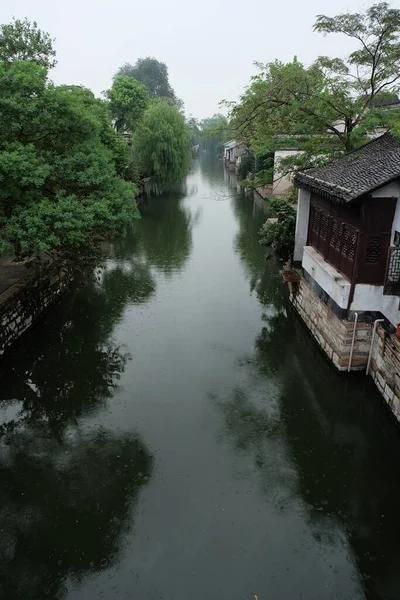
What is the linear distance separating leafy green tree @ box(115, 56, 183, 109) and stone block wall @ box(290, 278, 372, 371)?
70.6 meters

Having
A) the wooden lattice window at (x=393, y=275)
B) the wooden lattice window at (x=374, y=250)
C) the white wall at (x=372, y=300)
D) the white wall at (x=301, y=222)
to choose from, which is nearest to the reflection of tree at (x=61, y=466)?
the white wall at (x=372, y=300)

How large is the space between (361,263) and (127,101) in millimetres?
35438

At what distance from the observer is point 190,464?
8.06m

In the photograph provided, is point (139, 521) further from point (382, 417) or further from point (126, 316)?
point (126, 316)

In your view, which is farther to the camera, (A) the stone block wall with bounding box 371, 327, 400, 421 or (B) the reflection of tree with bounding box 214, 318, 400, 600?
(A) the stone block wall with bounding box 371, 327, 400, 421

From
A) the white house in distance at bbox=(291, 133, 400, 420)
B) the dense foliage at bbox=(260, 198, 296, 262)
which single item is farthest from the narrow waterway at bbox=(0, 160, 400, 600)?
the dense foliage at bbox=(260, 198, 296, 262)

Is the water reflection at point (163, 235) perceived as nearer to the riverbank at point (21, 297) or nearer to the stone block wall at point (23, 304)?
the riverbank at point (21, 297)

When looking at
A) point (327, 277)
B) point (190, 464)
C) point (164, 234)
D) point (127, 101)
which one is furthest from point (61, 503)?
point (127, 101)

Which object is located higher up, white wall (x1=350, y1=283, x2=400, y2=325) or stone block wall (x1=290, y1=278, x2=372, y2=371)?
white wall (x1=350, y1=283, x2=400, y2=325)

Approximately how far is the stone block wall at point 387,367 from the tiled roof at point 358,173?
10.3 feet

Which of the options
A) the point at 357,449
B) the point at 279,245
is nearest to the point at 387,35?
the point at 279,245

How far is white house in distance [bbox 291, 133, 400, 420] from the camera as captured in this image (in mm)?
8969

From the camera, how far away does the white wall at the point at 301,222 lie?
13531 millimetres

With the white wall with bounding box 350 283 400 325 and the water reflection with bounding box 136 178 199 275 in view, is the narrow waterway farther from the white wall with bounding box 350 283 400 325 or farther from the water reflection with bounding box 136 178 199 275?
the water reflection with bounding box 136 178 199 275
